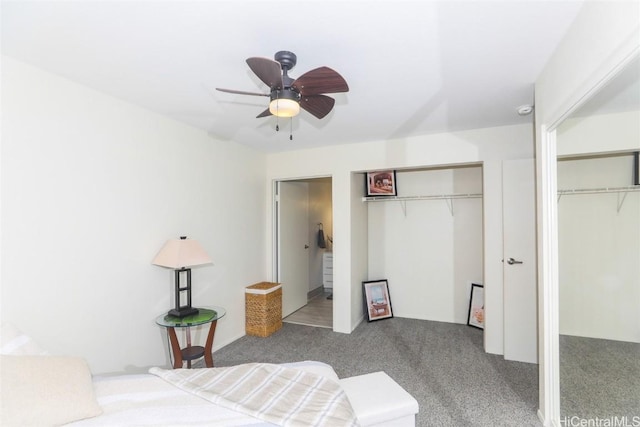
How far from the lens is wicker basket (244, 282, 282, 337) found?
3842mm

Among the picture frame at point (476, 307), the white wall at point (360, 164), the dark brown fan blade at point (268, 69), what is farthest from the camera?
the picture frame at point (476, 307)

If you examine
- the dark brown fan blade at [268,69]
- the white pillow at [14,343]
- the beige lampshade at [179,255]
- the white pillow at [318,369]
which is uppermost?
the dark brown fan blade at [268,69]

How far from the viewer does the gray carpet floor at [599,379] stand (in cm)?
160

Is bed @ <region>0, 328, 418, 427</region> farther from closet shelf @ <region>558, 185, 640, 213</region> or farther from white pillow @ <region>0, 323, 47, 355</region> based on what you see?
closet shelf @ <region>558, 185, 640, 213</region>

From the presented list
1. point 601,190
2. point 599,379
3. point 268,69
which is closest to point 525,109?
point 601,190

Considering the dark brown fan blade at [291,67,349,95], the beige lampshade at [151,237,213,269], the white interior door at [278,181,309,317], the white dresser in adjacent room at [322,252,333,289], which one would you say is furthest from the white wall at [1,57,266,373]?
the white dresser in adjacent room at [322,252,333,289]

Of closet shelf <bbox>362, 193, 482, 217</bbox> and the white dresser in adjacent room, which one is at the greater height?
closet shelf <bbox>362, 193, 482, 217</bbox>

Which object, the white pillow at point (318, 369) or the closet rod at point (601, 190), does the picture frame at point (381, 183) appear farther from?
the white pillow at point (318, 369)

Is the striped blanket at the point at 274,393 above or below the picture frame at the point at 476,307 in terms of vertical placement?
above

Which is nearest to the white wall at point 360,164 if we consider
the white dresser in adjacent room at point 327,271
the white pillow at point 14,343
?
the white dresser in adjacent room at point 327,271

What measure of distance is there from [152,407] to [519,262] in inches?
127

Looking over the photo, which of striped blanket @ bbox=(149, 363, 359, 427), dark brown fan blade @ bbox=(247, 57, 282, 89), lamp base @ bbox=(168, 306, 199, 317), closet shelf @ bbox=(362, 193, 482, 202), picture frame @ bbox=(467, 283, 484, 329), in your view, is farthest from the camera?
closet shelf @ bbox=(362, 193, 482, 202)

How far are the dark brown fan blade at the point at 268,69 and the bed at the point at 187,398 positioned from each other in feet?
5.22

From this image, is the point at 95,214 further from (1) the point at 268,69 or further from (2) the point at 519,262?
(2) the point at 519,262
